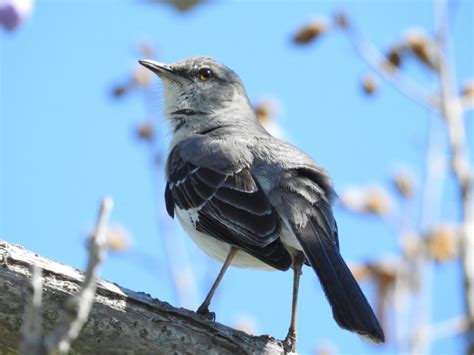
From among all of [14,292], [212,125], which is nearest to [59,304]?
[14,292]

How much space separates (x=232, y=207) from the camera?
402cm

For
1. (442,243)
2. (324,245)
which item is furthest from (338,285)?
(442,243)

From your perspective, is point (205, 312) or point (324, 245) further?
point (205, 312)

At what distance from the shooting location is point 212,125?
16.8 feet

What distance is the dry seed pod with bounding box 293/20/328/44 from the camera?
5.19m

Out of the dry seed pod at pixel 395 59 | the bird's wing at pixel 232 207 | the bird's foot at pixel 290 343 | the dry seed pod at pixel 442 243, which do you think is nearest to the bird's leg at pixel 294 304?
the bird's foot at pixel 290 343

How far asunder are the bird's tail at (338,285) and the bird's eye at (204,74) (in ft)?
6.11

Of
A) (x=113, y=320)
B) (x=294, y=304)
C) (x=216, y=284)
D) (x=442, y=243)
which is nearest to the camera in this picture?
(x=113, y=320)

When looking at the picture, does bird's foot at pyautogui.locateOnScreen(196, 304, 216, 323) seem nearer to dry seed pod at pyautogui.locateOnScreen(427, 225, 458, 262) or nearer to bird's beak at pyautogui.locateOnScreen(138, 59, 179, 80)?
dry seed pod at pyautogui.locateOnScreen(427, 225, 458, 262)

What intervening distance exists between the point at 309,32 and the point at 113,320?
8.49 ft

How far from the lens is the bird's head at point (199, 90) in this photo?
5281 millimetres

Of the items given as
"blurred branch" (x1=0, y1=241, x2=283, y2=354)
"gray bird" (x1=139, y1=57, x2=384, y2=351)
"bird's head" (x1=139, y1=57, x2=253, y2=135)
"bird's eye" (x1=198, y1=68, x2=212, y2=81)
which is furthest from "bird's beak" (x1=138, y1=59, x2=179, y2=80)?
"blurred branch" (x1=0, y1=241, x2=283, y2=354)

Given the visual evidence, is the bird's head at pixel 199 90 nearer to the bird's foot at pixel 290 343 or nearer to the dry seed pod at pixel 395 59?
the dry seed pod at pixel 395 59

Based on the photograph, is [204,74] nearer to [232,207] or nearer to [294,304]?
[232,207]
